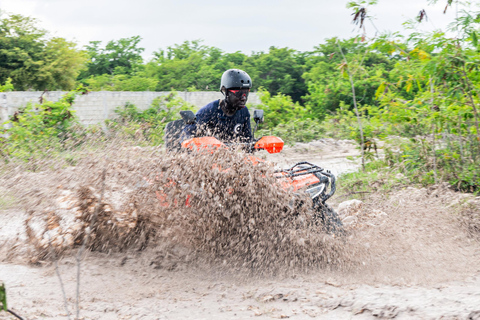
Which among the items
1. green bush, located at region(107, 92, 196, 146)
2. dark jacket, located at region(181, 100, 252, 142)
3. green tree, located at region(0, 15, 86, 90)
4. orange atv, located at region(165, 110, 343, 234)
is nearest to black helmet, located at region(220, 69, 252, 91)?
dark jacket, located at region(181, 100, 252, 142)

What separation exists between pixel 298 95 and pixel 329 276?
81.4 feet

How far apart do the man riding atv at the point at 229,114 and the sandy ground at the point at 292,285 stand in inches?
54.0

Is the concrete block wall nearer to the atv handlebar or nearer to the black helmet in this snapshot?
the black helmet

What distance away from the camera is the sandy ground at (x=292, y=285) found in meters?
3.62

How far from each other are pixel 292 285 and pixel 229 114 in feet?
6.81

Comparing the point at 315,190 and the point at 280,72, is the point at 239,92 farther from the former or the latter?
the point at 280,72

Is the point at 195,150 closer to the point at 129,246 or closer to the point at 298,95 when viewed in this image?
the point at 129,246

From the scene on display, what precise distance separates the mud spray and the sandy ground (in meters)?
0.17

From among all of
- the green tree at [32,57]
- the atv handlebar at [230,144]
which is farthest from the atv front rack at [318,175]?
the green tree at [32,57]

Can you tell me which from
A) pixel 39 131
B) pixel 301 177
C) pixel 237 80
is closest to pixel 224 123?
pixel 237 80

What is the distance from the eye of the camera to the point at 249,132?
17.9 ft

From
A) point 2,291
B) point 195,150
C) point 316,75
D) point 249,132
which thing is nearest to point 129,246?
point 195,150

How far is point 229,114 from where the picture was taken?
5.43 metres

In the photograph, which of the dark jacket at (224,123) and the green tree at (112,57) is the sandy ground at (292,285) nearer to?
the dark jacket at (224,123)
